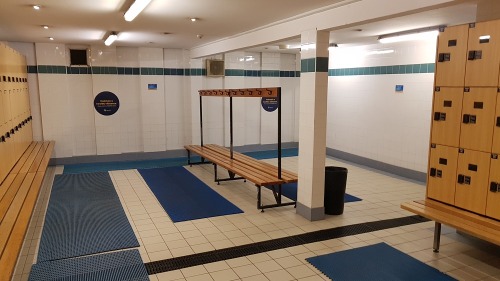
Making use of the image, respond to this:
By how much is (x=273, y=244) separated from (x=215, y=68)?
654cm

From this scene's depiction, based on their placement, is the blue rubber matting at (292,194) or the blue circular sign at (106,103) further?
the blue circular sign at (106,103)

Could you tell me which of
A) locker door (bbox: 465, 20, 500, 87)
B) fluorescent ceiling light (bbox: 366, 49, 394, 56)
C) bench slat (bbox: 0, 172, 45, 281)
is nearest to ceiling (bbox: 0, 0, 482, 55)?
locker door (bbox: 465, 20, 500, 87)

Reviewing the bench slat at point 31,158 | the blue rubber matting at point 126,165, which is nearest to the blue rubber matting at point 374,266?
the bench slat at point 31,158

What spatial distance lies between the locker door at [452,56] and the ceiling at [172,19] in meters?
0.34

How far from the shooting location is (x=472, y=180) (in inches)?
156

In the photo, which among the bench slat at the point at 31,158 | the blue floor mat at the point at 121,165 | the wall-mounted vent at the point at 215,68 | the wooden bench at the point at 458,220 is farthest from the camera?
the wall-mounted vent at the point at 215,68

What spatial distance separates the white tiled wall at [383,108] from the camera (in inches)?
294

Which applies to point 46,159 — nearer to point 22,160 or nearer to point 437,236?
point 22,160

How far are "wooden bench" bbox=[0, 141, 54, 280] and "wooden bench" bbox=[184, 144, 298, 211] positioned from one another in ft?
9.55

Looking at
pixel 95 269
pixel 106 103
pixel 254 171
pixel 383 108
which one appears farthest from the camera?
pixel 106 103

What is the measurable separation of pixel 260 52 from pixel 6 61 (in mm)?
6546

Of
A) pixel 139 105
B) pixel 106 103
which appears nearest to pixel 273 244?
pixel 139 105

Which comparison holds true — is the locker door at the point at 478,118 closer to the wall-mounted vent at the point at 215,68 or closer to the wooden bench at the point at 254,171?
the wooden bench at the point at 254,171

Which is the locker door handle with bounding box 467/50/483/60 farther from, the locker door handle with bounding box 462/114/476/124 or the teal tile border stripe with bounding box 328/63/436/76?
the teal tile border stripe with bounding box 328/63/436/76
